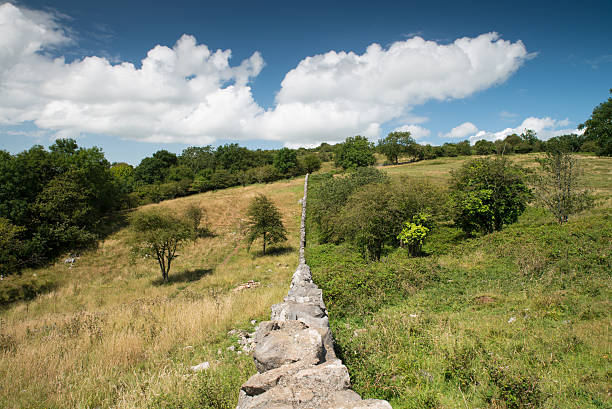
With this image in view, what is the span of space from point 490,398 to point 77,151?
59.5 meters

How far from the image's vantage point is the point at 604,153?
1956 inches

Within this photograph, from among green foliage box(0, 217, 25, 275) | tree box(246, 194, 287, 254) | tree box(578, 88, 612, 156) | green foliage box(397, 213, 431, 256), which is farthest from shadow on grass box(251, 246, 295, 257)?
tree box(578, 88, 612, 156)

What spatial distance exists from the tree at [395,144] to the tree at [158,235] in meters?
70.3

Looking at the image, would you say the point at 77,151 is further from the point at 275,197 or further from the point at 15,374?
the point at 15,374

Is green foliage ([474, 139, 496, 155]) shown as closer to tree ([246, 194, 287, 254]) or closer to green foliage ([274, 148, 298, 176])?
green foliage ([274, 148, 298, 176])

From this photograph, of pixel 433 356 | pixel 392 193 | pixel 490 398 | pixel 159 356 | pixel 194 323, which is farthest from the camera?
pixel 392 193

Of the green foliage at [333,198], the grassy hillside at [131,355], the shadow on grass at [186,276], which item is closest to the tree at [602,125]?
the green foliage at [333,198]

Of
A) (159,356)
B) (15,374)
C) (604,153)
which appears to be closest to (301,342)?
(159,356)

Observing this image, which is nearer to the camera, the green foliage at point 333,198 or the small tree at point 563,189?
the small tree at point 563,189

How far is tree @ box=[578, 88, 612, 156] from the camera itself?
43406 mm

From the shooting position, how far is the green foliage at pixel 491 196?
1898 cm

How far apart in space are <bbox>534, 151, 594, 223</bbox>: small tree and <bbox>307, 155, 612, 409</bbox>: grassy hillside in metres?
3.79

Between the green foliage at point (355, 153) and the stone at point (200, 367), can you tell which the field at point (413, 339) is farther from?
the green foliage at point (355, 153)

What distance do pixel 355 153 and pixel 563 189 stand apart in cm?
5424
